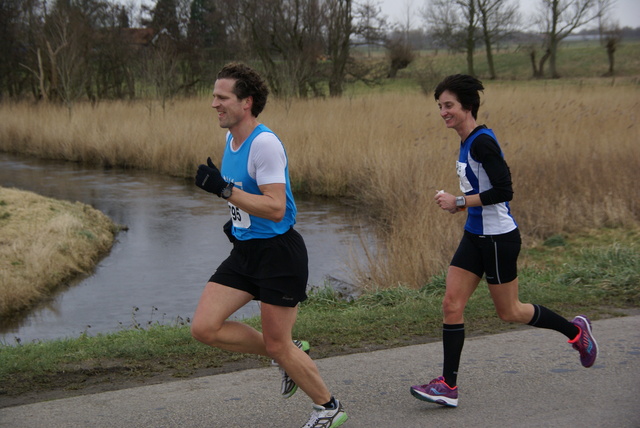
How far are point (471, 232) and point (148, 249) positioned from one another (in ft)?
30.3

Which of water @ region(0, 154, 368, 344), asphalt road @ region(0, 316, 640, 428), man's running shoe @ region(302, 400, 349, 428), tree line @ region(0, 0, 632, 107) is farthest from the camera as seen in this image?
tree line @ region(0, 0, 632, 107)

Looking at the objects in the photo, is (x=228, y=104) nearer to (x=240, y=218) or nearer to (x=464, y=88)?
(x=240, y=218)

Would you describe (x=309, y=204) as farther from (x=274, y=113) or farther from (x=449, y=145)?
(x=274, y=113)

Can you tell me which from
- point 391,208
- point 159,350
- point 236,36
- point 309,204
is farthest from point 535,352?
point 236,36

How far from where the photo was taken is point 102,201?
16.9 m

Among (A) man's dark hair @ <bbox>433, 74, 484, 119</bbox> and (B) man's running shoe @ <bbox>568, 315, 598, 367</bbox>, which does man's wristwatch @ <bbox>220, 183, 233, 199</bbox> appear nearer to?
(A) man's dark hair @ <bbox>433, 74, 484, 119</bbox>

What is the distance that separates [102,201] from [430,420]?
1406 centimetres

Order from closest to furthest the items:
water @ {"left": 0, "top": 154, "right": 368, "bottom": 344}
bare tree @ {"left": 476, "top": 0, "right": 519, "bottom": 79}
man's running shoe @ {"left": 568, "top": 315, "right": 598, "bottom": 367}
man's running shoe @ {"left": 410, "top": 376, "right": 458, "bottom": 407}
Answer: man's running shoe @ {"left": 410, "top": 376, "right": 458, "bottom": 407} → man's running shoe @ {"left": 568, "top": 315, "right": 598, "bottom": 367} → water @ {"left": 0, "top": 154, "right": 368, "bottom": 344} → bare tree @ {"left": 476, "top": 0, "right": 519, "bottom": 79}

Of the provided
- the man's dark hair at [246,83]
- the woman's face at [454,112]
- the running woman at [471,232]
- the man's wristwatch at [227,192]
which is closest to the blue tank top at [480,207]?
the running woman at [471,232]

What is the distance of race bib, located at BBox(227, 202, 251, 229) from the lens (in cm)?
A: 362

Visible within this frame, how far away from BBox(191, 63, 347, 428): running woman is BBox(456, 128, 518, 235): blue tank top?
3.40ft

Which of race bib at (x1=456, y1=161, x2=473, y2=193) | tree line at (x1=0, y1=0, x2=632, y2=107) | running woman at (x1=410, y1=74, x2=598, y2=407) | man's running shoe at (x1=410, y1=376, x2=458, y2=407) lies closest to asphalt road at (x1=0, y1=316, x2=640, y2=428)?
man's running shoe at (x1=410, y1=376, x2=458, y2=407)

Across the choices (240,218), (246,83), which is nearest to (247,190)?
(240,218)

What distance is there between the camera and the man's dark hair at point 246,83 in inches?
143
